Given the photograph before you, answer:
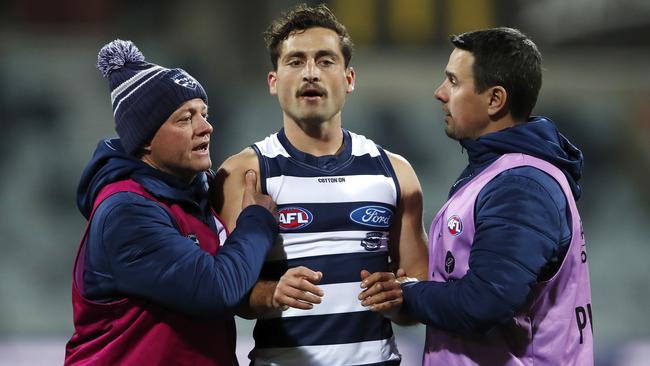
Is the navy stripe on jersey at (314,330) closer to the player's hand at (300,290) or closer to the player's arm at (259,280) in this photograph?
the player's arm at (259,280)

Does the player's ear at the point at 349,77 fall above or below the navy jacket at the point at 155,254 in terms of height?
above

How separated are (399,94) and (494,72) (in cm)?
535

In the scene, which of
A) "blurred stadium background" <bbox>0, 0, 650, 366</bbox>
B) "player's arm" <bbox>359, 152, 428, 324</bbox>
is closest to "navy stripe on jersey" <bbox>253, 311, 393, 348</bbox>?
"player's arm" <bbox>359, 152, 428, 324</bbox>

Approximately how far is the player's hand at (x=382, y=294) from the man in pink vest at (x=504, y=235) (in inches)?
2.4

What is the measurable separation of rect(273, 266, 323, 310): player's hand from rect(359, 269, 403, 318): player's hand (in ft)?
0.50

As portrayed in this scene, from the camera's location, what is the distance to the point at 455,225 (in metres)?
2.55

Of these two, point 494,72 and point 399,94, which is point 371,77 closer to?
point 399,94

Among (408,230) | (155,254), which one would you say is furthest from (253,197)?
(408,230)

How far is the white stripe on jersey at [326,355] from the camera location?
2.91 m

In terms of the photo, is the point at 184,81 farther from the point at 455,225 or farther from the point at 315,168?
the point at 455,225

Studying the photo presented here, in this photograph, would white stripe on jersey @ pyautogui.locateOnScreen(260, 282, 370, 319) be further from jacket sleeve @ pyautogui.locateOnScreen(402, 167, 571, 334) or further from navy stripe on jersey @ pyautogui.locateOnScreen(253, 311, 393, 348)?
jacket sleeve @ pyautogui.locateOnScreen(402, 167, 571, 334)

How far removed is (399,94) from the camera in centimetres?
793

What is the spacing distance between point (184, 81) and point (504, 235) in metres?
1.04

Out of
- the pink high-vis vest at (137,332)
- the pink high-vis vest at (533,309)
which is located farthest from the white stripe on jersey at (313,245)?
the pink high-vis vest at (533,309)
